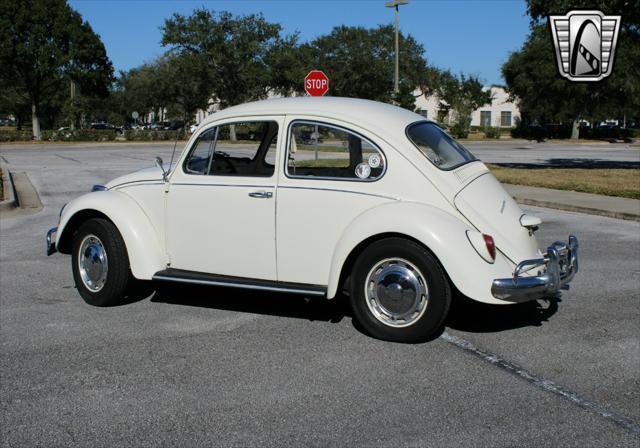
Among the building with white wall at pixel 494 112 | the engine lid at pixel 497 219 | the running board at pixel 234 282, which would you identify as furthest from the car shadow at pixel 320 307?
the building with white wall at pixel 494 112

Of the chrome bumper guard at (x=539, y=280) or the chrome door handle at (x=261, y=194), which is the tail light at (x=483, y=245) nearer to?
the chrome bumper guard at (x=539, y=280)

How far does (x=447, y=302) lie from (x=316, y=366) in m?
1.06

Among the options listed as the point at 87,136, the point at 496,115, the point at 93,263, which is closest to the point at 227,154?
the point at 93,263

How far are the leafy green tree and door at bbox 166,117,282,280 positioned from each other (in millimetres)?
51832

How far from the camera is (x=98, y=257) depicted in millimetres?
6293

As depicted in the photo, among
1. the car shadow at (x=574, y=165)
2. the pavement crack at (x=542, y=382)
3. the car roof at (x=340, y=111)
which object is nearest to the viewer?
the pavement crack at (x=542, y=382)

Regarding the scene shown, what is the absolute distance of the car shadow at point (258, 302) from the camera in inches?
245

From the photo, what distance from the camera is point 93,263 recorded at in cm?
634

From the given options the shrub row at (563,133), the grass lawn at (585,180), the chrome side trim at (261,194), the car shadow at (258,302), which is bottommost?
the car shadow at (258,302)

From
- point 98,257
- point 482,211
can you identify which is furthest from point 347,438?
point 98,257

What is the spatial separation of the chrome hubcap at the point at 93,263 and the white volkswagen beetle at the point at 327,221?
0.04ft

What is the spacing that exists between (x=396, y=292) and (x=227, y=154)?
80.0 inches

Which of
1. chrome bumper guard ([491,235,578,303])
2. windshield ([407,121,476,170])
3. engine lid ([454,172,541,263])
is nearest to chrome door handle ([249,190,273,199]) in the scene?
windshield ([407,121,476,170])

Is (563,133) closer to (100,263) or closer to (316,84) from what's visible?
(316,84)
